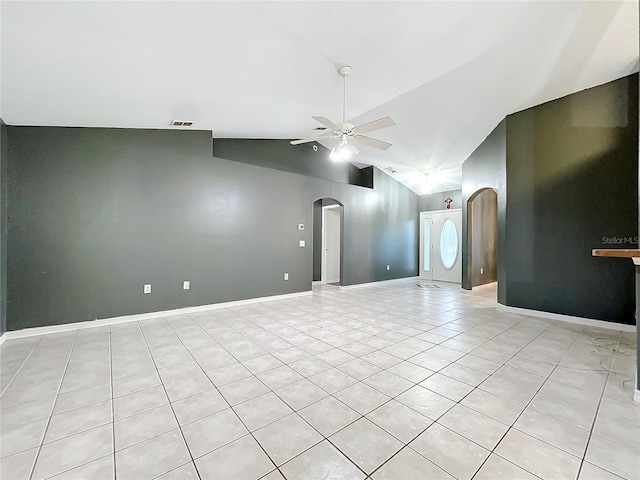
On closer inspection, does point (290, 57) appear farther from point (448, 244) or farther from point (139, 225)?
point (448, 244)

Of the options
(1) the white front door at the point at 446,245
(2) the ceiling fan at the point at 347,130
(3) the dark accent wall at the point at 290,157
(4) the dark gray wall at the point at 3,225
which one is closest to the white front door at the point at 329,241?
(3) the dark accent wall at the point at 290,157

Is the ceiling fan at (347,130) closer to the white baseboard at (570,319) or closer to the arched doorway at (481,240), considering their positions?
the white baseboard at (570,319)

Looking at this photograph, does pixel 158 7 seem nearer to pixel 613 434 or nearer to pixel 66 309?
pixel 66 309

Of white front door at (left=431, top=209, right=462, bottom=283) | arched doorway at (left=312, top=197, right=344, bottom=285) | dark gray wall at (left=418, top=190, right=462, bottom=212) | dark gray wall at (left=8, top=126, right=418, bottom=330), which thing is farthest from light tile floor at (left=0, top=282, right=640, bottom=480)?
dark gray wall at (left=418, top=190, right=462, bottom=212)

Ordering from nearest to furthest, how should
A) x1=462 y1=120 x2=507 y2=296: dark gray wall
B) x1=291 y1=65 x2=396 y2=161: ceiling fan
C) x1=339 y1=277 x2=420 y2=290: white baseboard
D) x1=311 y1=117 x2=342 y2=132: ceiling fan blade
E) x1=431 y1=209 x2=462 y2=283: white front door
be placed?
x1=311 y1=117 x2=342 y2=132: ceiling fan blade → x1=291 y1=65 x2=396 y2=161: ceiling fan → x1=462 y1=120 x2=507 y2=296: dark gray wall → x1=339 y1=277 x2=420 y2=290: white baseboard → x1=431 y1=209 x2=462 y2=283: white front door

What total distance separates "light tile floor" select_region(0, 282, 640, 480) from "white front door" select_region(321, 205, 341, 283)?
167 inches

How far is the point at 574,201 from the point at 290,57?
4.37 metres

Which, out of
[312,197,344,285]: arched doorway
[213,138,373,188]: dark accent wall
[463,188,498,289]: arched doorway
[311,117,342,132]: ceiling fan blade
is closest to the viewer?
[311,117,342,132]: ceiling fan blade

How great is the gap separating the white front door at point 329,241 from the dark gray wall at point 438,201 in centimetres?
298

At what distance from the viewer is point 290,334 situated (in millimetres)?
3459

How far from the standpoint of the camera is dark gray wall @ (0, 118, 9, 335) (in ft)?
10.5

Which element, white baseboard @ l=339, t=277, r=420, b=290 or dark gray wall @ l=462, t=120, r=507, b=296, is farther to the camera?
white baseboard @ l=339, t=277, r=420, b=290

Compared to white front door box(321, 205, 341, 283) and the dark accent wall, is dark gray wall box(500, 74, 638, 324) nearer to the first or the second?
the dark accent wall

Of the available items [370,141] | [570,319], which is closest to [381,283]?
[570,319]
